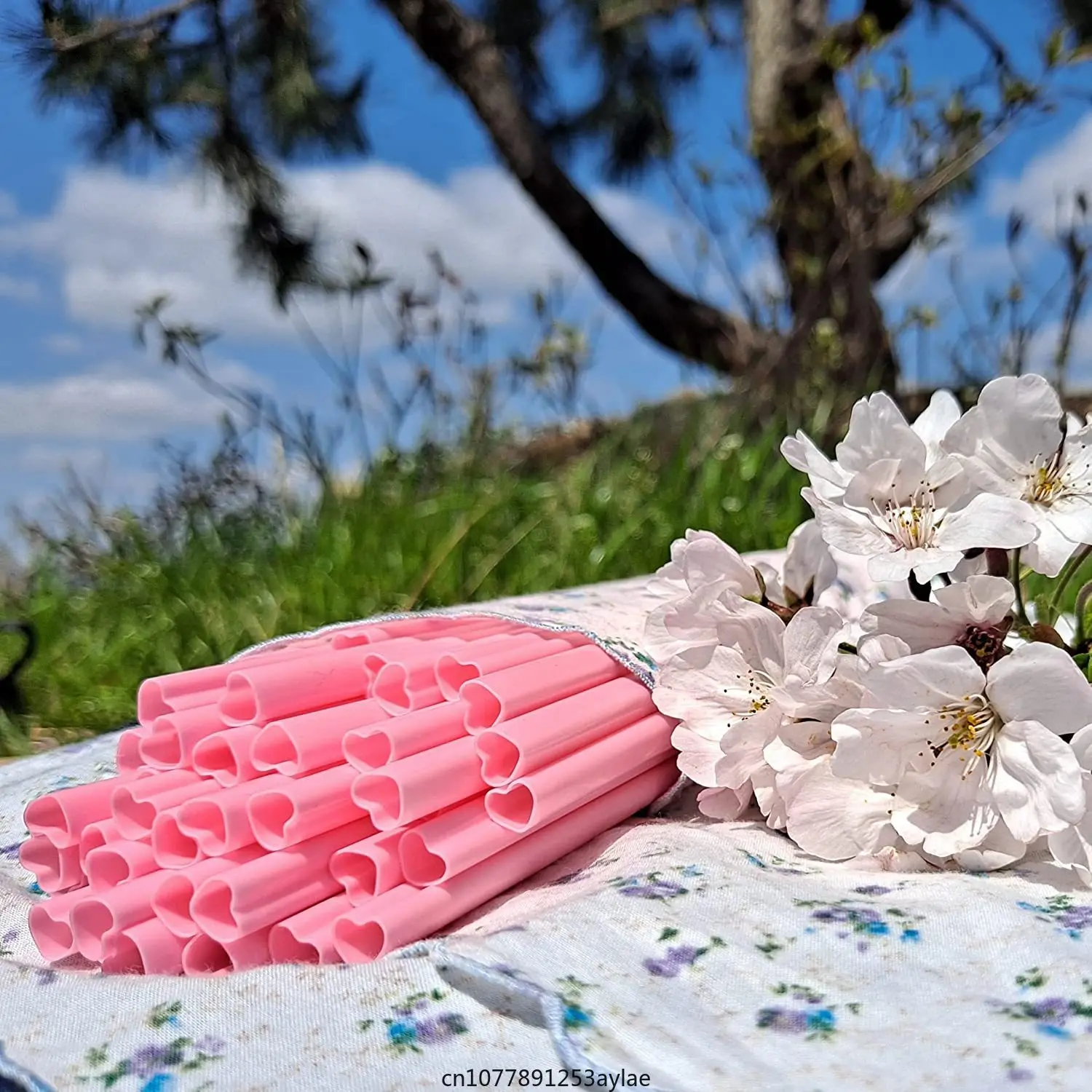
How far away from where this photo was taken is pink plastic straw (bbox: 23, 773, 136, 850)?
1.04 m

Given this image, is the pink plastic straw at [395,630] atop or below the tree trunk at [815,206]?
below

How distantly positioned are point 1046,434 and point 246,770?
0.72 metres

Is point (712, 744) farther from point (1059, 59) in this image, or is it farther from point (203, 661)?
point (1059, 59)

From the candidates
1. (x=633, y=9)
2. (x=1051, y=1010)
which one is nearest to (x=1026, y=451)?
(x=1051, y=1010)

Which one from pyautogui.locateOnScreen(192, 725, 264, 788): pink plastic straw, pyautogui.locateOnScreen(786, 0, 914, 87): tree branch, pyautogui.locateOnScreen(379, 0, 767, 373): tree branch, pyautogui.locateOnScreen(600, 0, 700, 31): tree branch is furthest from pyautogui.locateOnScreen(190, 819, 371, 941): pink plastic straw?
pyautogui.locateOnScreen(600, 0, 700, 31): tree branch

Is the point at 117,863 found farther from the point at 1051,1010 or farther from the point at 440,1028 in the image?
the point at 1051,1010

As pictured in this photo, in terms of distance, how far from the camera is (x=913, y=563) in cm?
84

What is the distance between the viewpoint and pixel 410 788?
0.91 m

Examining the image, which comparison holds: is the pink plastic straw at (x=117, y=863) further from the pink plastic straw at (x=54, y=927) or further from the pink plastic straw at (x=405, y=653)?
the pink plastic straw at (x=405, y=653)

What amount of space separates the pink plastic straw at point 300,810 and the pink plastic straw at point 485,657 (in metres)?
0.14

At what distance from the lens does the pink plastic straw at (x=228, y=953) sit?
0.89m

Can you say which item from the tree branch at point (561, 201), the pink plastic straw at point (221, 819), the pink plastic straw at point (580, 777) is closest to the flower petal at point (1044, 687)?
the pink plastic straw at point (580, 777)

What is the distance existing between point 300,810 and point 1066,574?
66cm

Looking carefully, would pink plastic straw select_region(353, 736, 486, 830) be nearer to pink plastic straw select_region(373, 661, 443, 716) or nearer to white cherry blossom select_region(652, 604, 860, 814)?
pink plastic straw select_region(373, 661, 443, 716)
